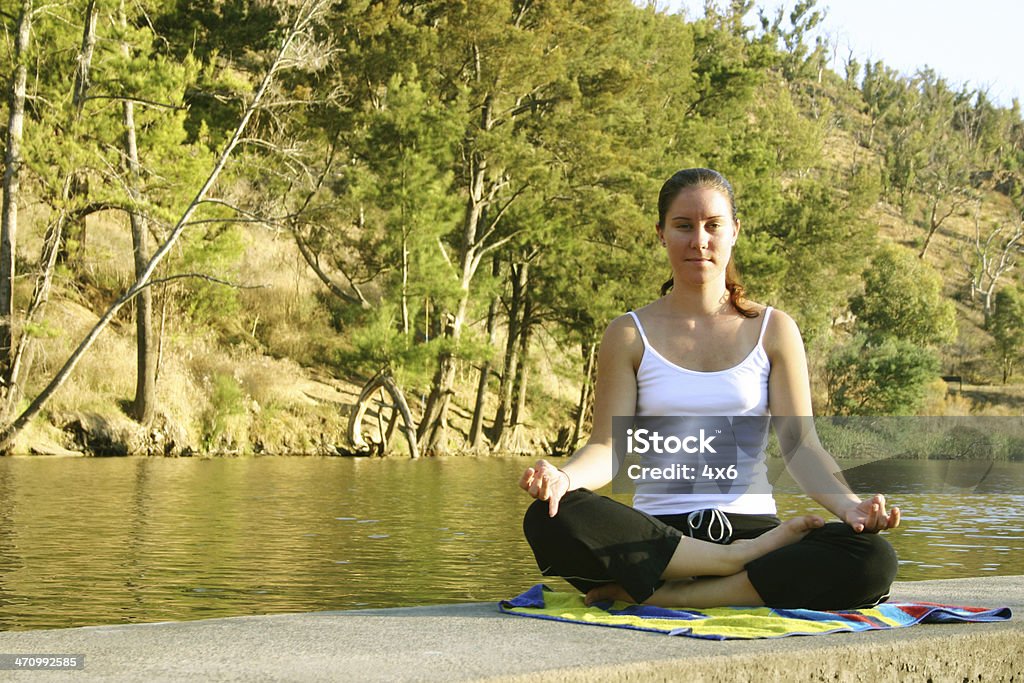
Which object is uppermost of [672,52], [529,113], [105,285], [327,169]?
[672,52]

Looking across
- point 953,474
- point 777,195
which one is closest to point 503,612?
point 953,474

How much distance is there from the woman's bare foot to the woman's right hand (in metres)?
0.49

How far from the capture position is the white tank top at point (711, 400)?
3.56 m

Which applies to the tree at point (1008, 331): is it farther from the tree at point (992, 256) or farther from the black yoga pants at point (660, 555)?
the black yoga pants at point (660, 555)

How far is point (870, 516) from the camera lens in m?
3.24

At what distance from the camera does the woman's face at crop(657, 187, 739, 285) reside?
3.67m

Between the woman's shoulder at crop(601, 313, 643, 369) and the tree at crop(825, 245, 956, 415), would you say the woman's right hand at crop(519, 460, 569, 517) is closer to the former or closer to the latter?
the woman's shoulder at crop(601, 313, 643, 369)

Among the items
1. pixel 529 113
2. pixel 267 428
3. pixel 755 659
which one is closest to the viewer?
pixel 755 659

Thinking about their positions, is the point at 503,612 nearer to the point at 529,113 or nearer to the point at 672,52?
the point at 529,113

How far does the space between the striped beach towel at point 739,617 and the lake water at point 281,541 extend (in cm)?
197

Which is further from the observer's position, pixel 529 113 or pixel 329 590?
pixel 529 113

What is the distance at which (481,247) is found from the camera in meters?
26.8

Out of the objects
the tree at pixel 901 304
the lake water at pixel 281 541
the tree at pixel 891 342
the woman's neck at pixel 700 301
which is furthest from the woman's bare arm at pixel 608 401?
the tree at pixel 901 304

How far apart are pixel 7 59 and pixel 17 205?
2010mm
